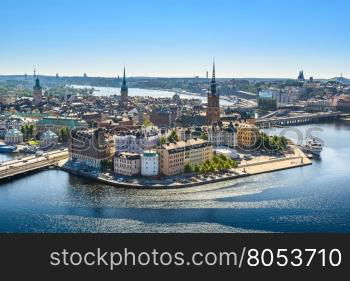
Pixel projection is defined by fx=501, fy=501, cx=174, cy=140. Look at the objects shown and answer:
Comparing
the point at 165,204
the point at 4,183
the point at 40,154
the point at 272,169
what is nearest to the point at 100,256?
the point at 165,204

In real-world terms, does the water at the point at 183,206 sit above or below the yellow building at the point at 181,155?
below

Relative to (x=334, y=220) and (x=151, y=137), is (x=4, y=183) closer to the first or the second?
(x=151, y=137)

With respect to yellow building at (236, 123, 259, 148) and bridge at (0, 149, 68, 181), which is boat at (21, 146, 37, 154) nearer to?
bridge at (0, 149, 68, 181)

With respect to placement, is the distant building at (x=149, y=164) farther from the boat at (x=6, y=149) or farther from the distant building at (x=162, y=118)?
the distant building at (x=162, y=118)

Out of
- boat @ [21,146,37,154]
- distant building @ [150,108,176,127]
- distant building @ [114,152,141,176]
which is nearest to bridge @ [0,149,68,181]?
boat @ [21,146,37,154]

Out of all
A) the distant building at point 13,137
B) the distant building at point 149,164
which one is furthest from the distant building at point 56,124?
the distant building at point 149,164

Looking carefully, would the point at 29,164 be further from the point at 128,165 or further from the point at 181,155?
the point at 181,155

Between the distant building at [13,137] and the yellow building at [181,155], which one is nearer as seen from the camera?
the yellow building at [181,155]
